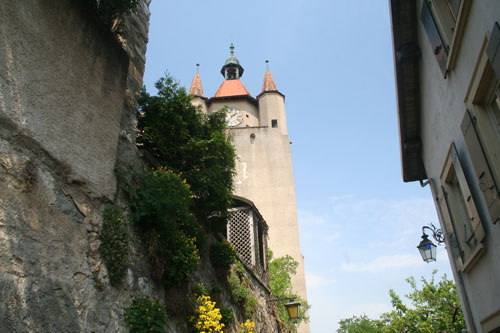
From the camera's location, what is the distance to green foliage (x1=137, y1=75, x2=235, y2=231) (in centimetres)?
765

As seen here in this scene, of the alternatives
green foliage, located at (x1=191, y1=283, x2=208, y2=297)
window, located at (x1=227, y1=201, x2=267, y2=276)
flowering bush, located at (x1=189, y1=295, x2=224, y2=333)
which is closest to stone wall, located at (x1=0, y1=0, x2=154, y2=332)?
flowering bush, located at (x1=189, y1=295, x2=224, y2=333)

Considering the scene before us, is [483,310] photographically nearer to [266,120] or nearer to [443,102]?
[443,102]

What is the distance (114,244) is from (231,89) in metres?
34.3

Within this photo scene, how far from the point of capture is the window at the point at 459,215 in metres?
5.25

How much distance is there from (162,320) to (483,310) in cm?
434

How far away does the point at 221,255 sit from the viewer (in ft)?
27.9

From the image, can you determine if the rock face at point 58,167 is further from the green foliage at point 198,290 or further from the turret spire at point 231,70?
the turret spire at point 231,70

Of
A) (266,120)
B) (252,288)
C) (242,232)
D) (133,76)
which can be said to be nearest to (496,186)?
(133,76)

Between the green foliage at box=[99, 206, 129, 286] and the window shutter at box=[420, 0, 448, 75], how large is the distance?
15.9 feet

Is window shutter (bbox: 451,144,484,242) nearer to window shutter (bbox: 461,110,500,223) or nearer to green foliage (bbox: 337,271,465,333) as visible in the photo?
window shutter (bbox: 461,110,500,223)

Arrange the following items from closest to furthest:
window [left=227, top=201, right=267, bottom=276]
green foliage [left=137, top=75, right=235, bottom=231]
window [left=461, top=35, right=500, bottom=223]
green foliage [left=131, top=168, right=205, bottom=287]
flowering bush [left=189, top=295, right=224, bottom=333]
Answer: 1. window [left=461, top=35, right=500, bottom=223]
2. green foliage [left=131, top=168, right=205, bottom=287]
3. flowering bush [left=189, top=295, right=224, bottom=333]
4. green foliage [left=137, top=75, right=235, bottom=231]
5. window [left=227, top=201, right=267, bottom=276]

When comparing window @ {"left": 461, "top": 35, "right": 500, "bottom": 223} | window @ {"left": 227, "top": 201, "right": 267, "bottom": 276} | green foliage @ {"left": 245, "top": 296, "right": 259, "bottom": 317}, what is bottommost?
green foliage @ {"left": 245, "top": 296, "right": 259, "bottom": 317}

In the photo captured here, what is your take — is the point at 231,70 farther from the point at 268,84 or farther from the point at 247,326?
the point at 247,326

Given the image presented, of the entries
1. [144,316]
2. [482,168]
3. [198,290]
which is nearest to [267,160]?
[198,290]
